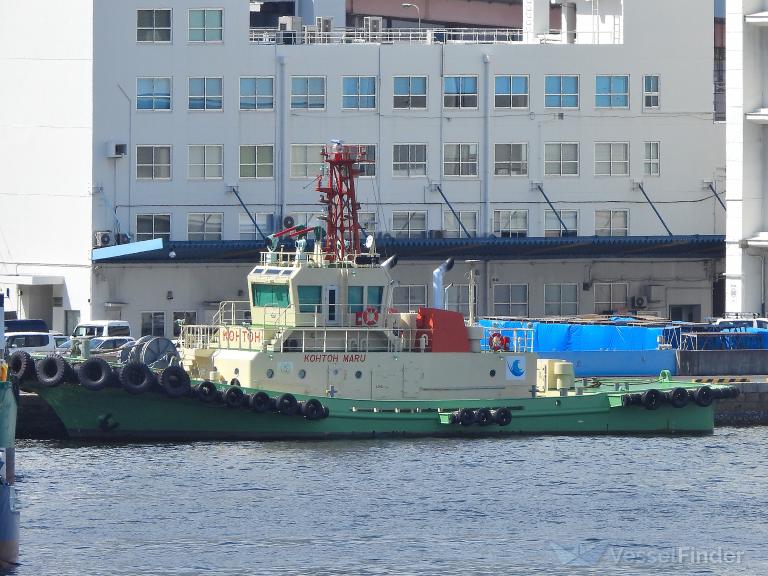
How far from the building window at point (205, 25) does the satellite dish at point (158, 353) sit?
21347 millimetres

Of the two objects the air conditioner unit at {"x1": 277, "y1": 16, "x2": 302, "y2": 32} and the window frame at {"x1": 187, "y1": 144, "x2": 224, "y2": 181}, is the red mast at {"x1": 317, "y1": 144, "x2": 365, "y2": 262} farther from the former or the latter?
the air conditioner unit at {"x1": 277, "y1": 16, "x2": 302, "y2": 32}

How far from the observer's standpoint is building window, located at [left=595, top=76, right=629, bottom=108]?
6919 cm

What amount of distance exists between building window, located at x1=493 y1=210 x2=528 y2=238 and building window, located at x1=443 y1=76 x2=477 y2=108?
3995 millimetres

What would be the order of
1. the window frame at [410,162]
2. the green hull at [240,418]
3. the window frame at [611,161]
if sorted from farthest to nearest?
the window frame at [611,161]
the window frame at [410,162]
the green hull at [240,418]

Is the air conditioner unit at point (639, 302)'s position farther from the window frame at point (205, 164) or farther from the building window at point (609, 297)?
the window frame at point (205, 164)

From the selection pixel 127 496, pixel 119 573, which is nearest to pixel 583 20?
pixel 127 496

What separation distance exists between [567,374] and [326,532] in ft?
47.6

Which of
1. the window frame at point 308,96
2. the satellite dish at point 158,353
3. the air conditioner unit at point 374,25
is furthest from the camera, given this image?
the air conditioner unit at point 374,25

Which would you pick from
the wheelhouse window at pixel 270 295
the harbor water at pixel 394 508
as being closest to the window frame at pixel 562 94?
the harbor water at pixel 394 508

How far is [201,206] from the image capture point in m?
66.6

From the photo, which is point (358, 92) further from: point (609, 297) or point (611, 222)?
point (609, 297)

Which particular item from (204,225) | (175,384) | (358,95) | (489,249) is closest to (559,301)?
(489,249)

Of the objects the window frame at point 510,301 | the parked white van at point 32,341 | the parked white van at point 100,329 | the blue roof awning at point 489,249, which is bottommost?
the parked white van at point 32,341

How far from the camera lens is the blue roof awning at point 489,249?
2515 inches
